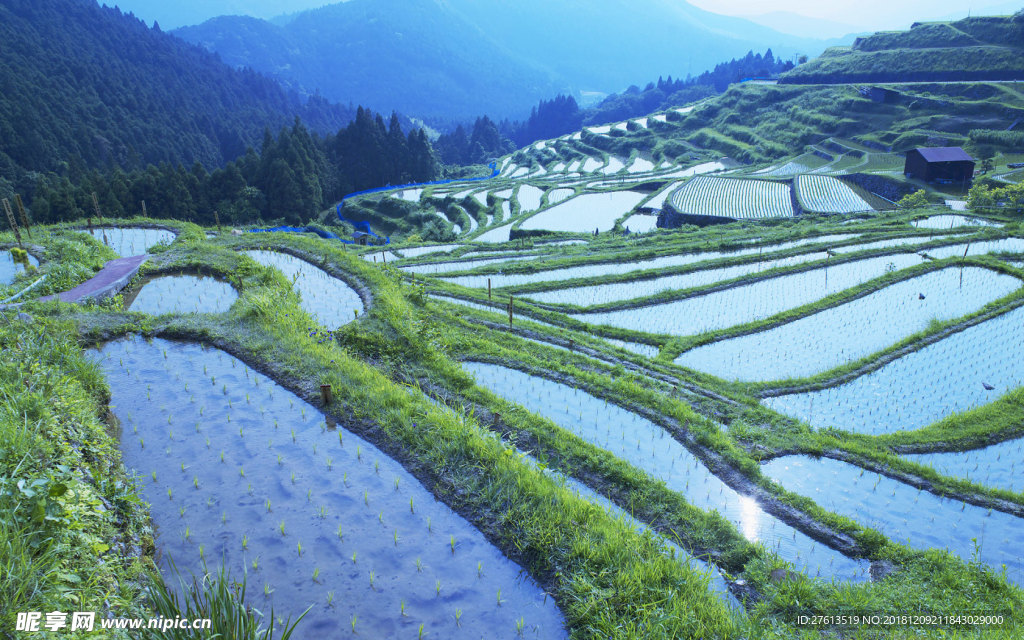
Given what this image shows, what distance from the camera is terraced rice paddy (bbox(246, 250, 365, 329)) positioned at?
12.6 m

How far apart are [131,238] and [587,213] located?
2744cm

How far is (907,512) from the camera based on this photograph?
7758 millimetres

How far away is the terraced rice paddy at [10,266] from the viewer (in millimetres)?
14297

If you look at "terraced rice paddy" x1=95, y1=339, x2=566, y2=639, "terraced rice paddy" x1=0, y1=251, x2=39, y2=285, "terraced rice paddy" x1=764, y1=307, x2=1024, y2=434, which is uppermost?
"terraced rice paddy" x1=0, y1=251, x2=39, y2=285

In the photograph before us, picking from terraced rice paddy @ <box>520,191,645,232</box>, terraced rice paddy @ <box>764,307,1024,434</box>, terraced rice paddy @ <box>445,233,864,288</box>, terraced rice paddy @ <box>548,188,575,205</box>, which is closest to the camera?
terraced rice paddy @ <box>764,307,1024,434</box>

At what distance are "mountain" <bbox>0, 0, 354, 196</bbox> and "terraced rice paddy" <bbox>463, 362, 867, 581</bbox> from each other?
5789cm

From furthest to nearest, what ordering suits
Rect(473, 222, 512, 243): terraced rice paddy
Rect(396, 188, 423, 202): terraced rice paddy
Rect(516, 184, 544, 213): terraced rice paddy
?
Rect(396, 188, 423, 202): terraced rice paddy, Rect(516, 184, 544, 213): terraced rice paddy, Rect(473, 222, 512, 243): terraced rice paddy

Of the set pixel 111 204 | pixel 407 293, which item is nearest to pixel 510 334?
pixel 407 293

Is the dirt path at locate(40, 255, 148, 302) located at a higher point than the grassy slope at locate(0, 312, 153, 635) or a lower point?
higher

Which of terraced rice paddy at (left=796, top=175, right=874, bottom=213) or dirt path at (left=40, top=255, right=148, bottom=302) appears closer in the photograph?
dirt path at (left=40, top=255, right=148, bottom=302)

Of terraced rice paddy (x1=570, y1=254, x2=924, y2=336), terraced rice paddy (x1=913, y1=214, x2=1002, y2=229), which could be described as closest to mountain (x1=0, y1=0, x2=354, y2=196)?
terraced rice paddy (x1=570, y1=254, x2=924, y2=336)

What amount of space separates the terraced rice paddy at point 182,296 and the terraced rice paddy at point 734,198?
27.9m

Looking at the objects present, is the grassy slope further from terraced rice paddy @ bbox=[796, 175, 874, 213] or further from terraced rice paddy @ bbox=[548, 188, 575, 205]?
terraced rice paddy @ bbox=[548, 188, 575, 205]

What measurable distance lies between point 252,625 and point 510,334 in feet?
32.9
